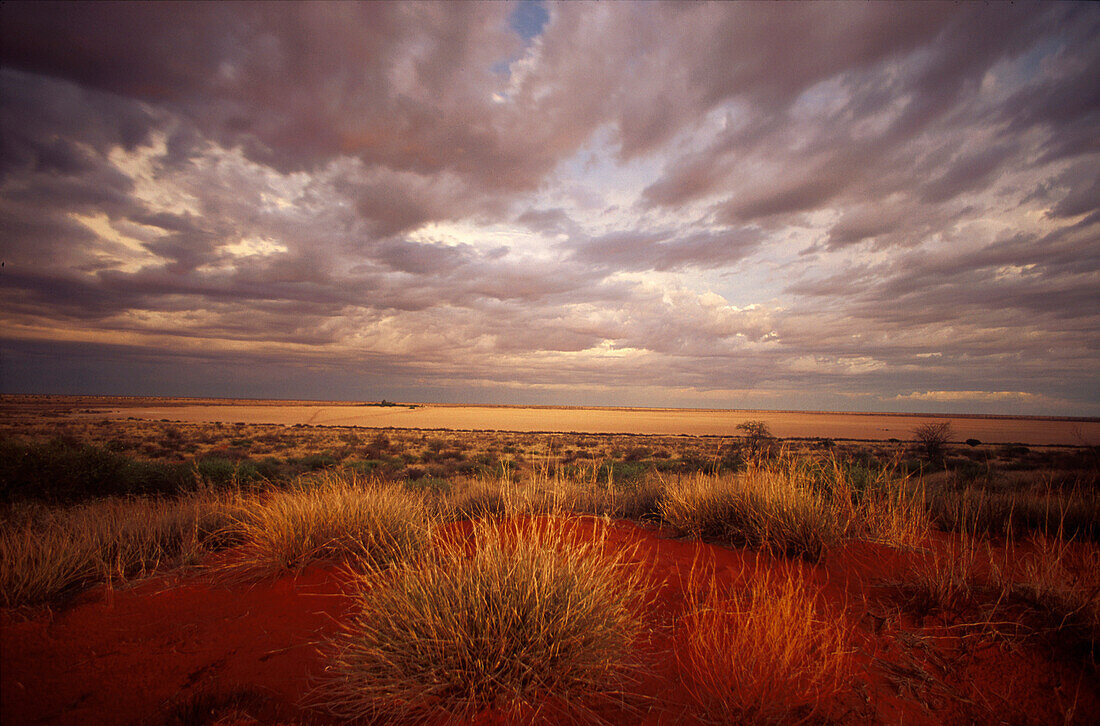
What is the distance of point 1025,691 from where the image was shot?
9.99 feet

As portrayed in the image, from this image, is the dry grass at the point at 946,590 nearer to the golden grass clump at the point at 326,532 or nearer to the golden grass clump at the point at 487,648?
the golden grass clump at the point at 487,648

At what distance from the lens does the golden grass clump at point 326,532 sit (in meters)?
5.00

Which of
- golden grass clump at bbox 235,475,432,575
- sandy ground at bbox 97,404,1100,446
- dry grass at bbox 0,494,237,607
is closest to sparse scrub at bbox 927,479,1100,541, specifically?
golden grass clump at bbox 235,475,432,575

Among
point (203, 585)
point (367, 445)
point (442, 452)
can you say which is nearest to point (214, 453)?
point (367, 445)

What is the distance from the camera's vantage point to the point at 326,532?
5.37 m

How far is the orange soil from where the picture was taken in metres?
2.88

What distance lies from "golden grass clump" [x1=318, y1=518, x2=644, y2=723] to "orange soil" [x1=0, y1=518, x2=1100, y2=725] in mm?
203

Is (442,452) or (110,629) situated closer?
(110,629)

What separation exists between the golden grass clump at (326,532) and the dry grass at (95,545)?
2.89ft

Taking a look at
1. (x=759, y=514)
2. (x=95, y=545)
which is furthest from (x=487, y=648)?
(x=95, y=545)

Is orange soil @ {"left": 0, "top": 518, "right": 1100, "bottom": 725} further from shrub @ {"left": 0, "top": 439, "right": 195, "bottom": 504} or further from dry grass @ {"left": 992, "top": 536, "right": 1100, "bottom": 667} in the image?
shrub @ {"left": 0, "top": 439, "right": 195, "bottom": 504}

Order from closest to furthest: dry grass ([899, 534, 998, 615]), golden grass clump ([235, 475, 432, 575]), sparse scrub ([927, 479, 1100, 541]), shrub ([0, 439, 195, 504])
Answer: dry grass ([899, 534, 998, 615])
golden grass clump ([235, 475, 432, 575])
sparse scrub ([927, 479, 1100, 541])
shrub ([0, 439, 195, 504])

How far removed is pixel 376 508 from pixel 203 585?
1.80m

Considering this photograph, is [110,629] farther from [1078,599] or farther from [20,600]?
[1078,599]
